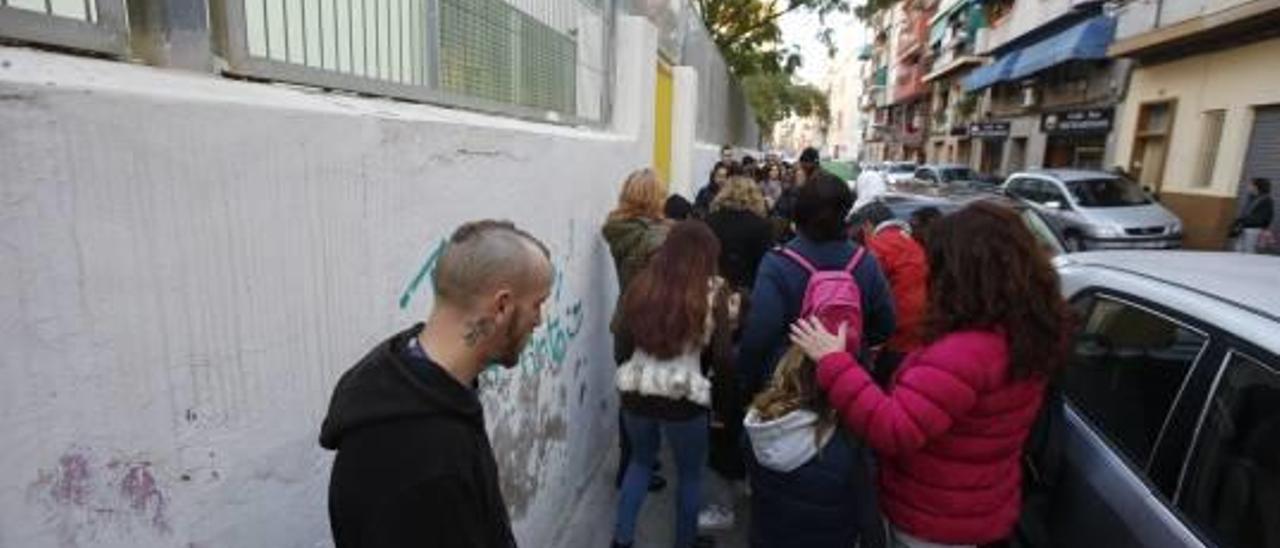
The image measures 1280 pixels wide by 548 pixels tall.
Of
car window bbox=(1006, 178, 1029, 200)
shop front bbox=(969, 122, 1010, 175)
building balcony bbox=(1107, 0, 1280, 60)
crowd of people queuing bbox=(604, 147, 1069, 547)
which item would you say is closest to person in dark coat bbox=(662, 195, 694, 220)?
crowd of people queuing bbox=(604, 147, 1069, 547)

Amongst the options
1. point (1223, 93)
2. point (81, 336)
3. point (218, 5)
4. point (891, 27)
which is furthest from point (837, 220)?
point (891, 27)

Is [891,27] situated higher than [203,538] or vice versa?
[891,27]

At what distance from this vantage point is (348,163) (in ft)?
6.06

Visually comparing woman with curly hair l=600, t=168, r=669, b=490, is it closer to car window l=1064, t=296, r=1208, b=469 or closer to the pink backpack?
the pink backpack

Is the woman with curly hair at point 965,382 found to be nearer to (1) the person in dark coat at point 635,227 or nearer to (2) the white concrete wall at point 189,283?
(2) the white concrete wall at point 189,283

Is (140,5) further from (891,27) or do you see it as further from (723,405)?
(891,27)

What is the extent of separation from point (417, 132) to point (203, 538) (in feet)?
3.82

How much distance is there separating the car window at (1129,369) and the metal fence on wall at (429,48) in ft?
7.91

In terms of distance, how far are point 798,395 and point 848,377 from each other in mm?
212

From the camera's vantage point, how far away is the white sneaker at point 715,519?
154 inches

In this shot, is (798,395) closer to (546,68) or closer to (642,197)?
(642,197)

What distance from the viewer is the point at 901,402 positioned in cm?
212

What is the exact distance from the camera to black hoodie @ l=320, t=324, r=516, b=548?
1.23 meters

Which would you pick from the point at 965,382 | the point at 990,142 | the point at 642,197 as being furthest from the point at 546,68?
the point at 990,142
